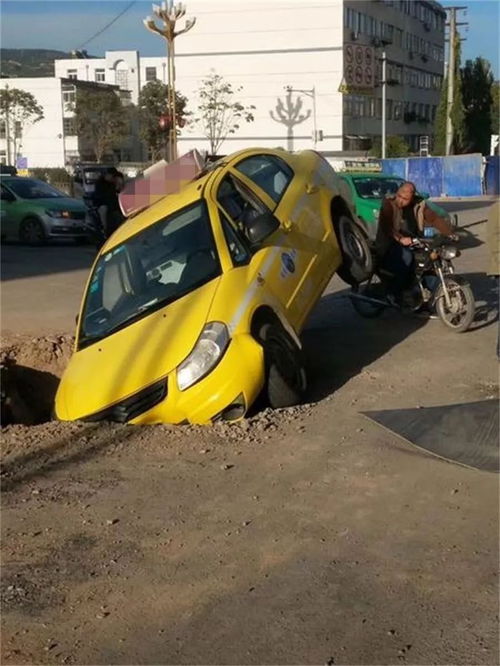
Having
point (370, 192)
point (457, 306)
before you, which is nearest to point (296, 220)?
point (457, 306)

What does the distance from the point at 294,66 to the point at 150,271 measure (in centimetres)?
8103

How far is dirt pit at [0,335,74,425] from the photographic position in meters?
9.54

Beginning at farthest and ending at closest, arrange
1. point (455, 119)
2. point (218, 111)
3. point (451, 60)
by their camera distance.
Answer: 1. point (218, 111)
2. point (455, 119)
3. point (451, 60)

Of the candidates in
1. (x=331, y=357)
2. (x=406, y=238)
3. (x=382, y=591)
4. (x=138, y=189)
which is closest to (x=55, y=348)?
(x=138, y=189)

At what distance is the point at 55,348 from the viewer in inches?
400

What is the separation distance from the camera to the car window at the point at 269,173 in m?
8.68

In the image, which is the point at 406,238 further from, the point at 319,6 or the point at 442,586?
the point at 319,6

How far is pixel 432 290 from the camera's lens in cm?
1012

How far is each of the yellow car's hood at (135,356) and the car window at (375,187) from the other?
39.8 feet

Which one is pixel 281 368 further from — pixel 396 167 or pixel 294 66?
pixel 294 66

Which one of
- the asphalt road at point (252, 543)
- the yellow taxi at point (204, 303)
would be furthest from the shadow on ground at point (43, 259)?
the asphalt road at point (252, 543)

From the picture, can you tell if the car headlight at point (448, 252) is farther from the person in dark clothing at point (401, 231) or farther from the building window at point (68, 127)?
the building window at point (68, 127)

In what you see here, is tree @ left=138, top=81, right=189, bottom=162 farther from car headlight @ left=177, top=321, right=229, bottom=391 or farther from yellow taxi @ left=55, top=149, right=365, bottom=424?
car headlight @ left=177, top=321, right=229, bottom=391

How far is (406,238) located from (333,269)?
1.44 m
